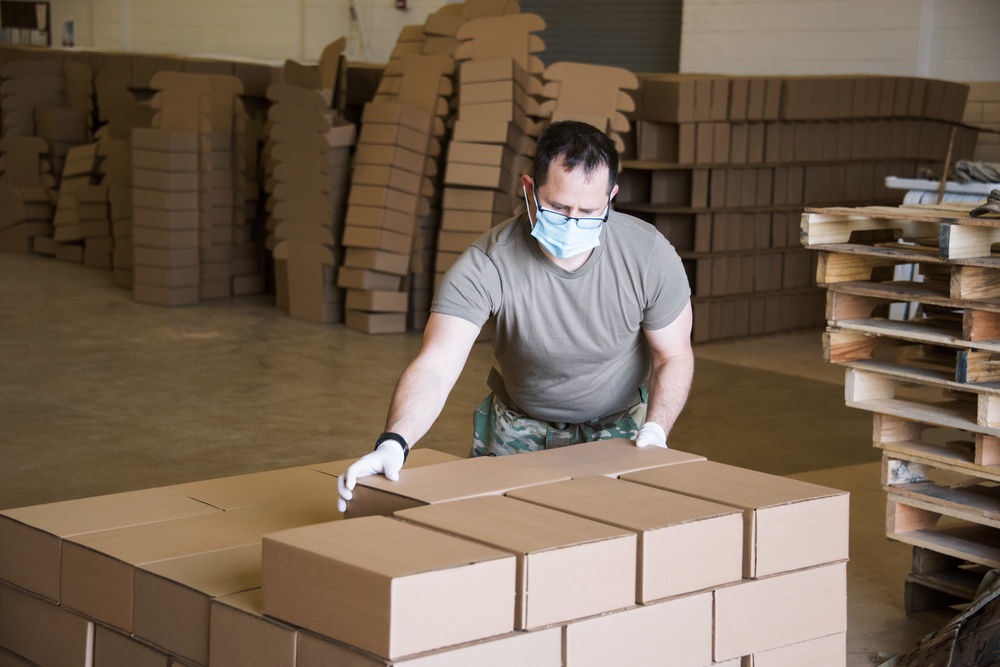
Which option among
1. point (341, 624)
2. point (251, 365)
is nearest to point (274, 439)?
point (251, 365)

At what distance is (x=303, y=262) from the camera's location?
9.88m

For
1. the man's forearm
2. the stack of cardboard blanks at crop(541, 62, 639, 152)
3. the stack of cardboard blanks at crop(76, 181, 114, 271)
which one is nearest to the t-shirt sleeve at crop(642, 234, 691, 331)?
the man's forearm

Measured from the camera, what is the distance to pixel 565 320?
11.2ft

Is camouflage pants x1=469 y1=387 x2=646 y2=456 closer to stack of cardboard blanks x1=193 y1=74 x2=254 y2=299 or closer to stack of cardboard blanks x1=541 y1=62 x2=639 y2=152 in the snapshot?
stack of cardboard blanks x1=541 y1=62 x2=639 y2=152

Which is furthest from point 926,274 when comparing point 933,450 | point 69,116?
point 69,116

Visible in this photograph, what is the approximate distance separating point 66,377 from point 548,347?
17.2 feet

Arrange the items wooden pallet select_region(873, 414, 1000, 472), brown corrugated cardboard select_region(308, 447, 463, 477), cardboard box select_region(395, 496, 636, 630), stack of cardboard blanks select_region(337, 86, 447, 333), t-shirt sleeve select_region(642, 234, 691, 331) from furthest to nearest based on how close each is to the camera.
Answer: stack of cardboard blanks select_region(337, 86, 447, 333)
wooden pallet select_region(873, 414, 1000, 472)
brown corrugated cardboard select_region(308, 447, 463, 477)
t-shirt sleeve select_region(642, 234, 691, 331)
cardboard box select_region(395, 496, 636, 630)

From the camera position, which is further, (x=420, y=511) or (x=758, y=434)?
(x=758, y=434)

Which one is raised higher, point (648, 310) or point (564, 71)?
point (564, 71)

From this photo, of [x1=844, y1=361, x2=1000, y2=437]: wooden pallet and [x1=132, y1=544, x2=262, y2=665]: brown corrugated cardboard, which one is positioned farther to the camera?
[x1=844, y1=361, x2=1000, y2=437]: wooden pallet

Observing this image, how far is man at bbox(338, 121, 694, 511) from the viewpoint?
10.5 ft

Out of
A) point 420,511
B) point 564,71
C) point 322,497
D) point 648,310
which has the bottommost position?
point 322,497

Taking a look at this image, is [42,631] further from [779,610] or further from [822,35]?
[822,35]

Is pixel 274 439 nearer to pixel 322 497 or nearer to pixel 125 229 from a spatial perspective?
pixel 322 497
